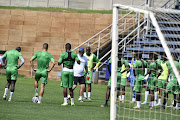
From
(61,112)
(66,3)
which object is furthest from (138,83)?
(66,3)

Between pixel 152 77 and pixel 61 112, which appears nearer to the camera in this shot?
pixel 61 112

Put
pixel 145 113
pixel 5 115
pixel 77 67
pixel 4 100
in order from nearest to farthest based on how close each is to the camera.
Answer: pixel 5 115 → pixel 145 113 → pixel 4 100 → pixel 77 67

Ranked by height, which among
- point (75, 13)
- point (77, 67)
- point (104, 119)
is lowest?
point (104, 119)

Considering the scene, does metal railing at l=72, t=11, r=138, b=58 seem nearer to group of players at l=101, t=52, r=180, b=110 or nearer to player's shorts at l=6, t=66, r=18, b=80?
group of players at l=101, t=52, r=180, b=110

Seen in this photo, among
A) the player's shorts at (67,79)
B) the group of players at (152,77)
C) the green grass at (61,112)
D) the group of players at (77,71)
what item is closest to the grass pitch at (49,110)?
the green grass at (61,112)

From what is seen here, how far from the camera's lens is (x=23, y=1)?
38719 millimetres

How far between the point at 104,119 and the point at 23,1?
27378mm

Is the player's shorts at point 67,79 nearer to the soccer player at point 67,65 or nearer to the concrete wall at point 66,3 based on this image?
the soccer player at point 67,65

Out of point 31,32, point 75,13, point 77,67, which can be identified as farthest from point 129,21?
point 77,67

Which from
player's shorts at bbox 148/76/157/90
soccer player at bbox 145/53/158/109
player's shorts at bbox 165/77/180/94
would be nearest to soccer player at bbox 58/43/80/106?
soccer player at bbox 145/53/158/109

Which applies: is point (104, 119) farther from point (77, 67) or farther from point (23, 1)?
point (23, 1)

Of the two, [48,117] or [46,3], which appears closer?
[48,117]

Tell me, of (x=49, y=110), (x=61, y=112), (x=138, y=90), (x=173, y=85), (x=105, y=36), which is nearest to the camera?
(x=61, y=112)

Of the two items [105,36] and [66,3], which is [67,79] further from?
[66,3]
